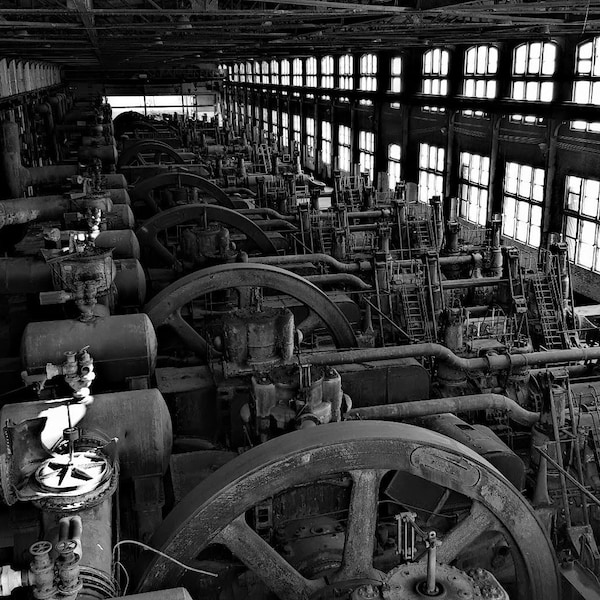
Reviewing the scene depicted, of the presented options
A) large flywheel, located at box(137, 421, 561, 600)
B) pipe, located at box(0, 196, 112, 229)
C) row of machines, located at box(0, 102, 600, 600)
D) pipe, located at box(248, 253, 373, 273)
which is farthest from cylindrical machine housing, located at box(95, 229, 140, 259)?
large flywheel, located at box(137, 421, 561, 600)

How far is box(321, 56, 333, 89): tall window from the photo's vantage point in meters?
33.9

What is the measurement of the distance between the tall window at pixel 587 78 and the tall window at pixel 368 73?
1284 centimetres

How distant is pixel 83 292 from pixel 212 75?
4068 cm

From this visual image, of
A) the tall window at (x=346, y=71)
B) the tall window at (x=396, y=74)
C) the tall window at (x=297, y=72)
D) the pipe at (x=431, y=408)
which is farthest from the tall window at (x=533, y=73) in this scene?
the tall window at (x=297, y=72)

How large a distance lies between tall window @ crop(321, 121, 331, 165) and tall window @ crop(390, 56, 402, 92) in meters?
8.17

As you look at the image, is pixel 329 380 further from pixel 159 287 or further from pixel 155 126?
pixel 155 126

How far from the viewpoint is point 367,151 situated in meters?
30.3

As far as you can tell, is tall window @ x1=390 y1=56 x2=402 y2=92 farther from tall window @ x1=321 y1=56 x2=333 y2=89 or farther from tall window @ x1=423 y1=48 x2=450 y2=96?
tall window @ x1=321 y1=56 x2=333 y2=89

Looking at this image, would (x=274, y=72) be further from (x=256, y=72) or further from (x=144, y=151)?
(x=144, y=151)

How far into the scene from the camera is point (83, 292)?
7074 mm

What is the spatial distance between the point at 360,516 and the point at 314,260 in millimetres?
7668

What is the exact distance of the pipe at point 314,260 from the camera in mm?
11828

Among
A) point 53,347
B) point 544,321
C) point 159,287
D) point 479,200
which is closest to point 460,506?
point 53,347

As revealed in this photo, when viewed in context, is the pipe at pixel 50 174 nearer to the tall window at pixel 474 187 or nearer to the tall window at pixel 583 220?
the tall window at pixel 583 220
